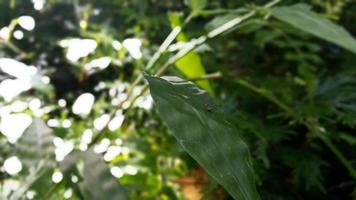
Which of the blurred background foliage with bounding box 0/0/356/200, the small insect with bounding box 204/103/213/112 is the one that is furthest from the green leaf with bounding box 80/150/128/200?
the small insect with bounding box 204/103/213/112

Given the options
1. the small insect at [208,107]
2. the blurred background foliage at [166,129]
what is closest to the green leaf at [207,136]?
the small insect at [208,107]

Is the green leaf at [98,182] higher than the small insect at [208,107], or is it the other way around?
the small insect at [208,107]

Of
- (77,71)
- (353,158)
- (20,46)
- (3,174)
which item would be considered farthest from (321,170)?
(20,46)

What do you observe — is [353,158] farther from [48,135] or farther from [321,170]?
[48,135]

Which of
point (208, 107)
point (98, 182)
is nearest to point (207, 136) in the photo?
point (208, 107)

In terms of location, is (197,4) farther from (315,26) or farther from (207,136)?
(207,136)

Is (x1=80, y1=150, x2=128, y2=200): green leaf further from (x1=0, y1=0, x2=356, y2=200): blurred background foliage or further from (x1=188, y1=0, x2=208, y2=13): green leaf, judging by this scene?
(x1=188, y1=0, x2=208, y2=13): green leaf

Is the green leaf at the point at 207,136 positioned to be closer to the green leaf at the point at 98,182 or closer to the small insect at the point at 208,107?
the small insect at the point at 208,107
